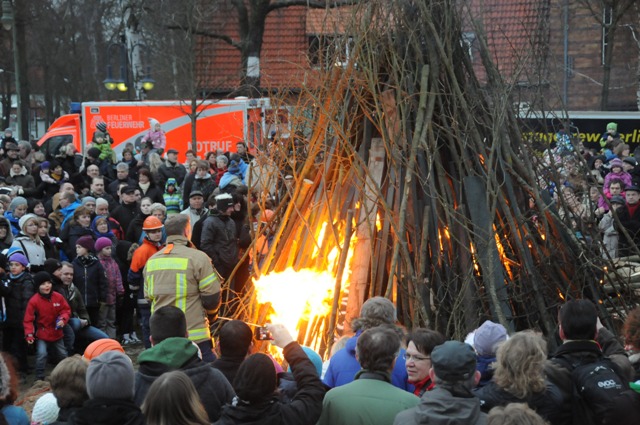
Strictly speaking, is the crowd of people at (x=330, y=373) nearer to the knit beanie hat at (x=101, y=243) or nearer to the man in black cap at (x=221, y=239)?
the man in black cap at (x=221, y=239)

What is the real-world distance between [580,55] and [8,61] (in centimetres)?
2054

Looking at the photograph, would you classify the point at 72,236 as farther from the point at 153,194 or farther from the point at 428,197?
the point at 428,197

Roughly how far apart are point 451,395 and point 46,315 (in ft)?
20.9

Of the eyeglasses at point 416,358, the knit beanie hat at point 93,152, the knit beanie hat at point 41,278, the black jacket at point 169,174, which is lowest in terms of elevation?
the knit beanie hat at point 41,278

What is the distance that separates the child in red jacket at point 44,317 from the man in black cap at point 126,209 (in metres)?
2.95

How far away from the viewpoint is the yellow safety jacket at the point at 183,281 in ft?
24.5

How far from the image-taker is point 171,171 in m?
16.5

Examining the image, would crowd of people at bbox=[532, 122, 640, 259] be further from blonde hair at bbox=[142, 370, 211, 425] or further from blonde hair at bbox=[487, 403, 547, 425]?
blonde hair at bbox=[142, 370, 211, 425]

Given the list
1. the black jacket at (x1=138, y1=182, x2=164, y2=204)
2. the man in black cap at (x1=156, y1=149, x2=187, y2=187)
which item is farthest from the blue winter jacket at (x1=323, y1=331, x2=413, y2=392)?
the man in black cap at (x1=156, y1=149, x2=187, y2=187)

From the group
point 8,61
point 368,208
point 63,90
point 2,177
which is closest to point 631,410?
point 368,208

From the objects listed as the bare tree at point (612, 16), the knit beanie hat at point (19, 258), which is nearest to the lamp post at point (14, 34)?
the knit beanie hat at point (19, 258)

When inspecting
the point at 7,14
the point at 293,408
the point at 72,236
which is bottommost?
the point at 72,236

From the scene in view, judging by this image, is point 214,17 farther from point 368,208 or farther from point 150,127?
point 368,208

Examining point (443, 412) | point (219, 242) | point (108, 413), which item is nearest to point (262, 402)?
point (108, 413)
